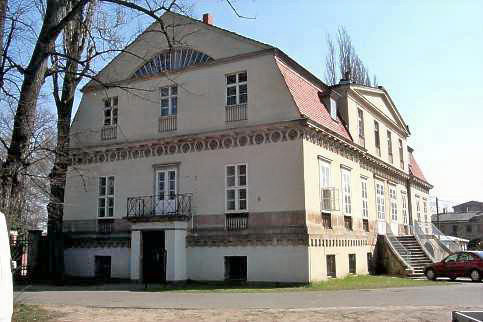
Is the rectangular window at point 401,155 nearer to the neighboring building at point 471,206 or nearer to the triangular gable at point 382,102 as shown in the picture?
the triangular gable at point 382,102

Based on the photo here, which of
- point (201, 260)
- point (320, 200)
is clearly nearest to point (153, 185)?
point (201, 260)

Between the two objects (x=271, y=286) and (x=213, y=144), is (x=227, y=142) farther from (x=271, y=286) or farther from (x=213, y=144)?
(x=271, y=286)

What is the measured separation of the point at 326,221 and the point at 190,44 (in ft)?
35.7

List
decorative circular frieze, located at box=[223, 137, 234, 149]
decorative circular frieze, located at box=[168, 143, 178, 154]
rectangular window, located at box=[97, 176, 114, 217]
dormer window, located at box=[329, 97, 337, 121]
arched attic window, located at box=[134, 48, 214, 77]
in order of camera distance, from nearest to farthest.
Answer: decorative circular frieze, located at box=[223, 137, 234, 149], decorative circular frieze, located at box=[168, 143, 178, 154], arched attic window, located at box=[134, 48, 214, 77], dormer window, located at box=[329, 97, 337, 121], rectangular window, located at box=[97, 176, 114, 217]

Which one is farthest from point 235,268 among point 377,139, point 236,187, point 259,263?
point 377,139

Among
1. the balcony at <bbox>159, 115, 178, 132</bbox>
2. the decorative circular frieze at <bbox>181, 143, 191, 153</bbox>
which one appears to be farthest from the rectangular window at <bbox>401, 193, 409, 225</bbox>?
the balcony at <bbox>159, 115, 178, 132</bbox>

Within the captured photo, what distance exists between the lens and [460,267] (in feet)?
81.9

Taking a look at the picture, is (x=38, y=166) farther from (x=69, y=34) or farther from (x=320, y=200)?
(x=320, y=200)

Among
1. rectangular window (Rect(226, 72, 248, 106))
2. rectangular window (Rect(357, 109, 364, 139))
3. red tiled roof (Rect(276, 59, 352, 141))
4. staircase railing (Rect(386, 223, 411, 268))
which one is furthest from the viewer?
rectangular window (Rect(357, 109, 364, 139))

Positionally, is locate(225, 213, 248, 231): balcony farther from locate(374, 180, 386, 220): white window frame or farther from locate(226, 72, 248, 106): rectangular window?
locate(374, 180, 386, 220): white window frame

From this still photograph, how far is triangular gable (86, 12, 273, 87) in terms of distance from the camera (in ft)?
78.8

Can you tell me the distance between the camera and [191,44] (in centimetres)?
2544

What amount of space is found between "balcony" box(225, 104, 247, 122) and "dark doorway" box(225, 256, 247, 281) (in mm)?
6272

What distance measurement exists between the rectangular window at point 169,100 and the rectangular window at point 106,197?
4728 mm
